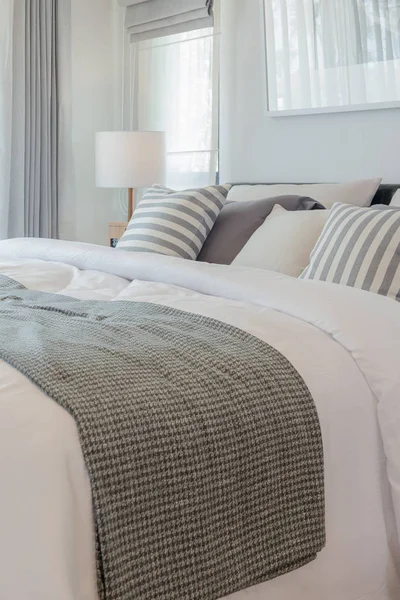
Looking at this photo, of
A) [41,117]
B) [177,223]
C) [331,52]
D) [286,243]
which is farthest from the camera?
[41,117]

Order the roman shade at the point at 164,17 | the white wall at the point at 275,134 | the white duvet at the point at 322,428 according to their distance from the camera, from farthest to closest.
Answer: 1. the roman shade at the point at 164,17
2. the white wall at the point at 275,134
3. the white duvet at the point at 322,428

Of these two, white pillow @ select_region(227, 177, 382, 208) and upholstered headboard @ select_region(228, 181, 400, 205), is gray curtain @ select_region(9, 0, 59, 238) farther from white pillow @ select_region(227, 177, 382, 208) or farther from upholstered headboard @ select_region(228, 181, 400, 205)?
upholstered headboard @ select_region(228, 181, 400, 205)

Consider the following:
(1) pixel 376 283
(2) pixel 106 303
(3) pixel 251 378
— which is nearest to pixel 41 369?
(3) pixel 251 378

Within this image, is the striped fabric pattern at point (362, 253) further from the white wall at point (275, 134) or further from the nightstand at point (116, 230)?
the nightstand at point (116, 230)

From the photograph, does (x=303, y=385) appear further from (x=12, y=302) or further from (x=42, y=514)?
(x=12, y=302)

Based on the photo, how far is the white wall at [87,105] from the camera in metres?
4.85

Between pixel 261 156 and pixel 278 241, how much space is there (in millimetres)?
1433

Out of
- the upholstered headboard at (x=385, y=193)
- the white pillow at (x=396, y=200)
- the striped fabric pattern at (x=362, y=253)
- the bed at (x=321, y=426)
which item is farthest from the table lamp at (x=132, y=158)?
the striped fabric pattern at (x=362, y=253)

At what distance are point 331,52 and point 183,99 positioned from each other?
1.31 metres

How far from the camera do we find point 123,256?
8.53 feet

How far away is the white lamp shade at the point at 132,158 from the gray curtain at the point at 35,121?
57 cm

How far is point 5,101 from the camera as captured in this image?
4.48 metres

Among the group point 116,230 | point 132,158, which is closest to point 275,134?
point 132,158

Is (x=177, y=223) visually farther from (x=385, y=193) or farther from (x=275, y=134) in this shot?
(x=275, y=134)
